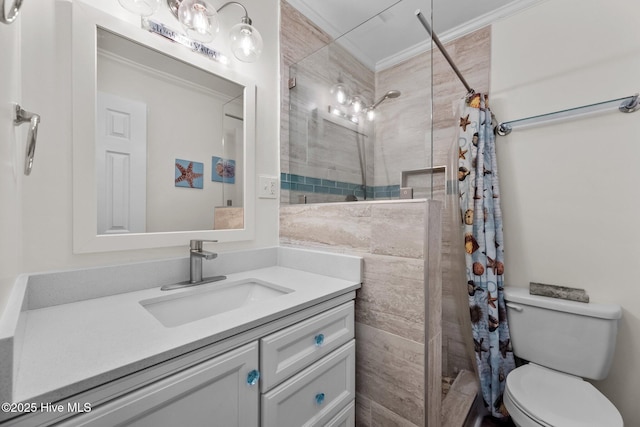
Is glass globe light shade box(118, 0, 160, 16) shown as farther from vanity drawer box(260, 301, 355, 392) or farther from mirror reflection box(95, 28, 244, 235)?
vanity drawer box(260, 301, 355, 392)

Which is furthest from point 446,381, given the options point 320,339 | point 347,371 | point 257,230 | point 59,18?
point 59,18

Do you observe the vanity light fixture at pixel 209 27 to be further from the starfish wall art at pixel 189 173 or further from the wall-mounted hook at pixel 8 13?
the wall-mounted hook at pixel 8 13

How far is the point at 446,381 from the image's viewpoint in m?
1.64

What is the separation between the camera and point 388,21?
4.82 feet

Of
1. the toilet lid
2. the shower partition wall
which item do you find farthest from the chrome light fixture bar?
the toilet lid

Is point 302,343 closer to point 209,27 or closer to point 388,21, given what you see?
point 209,27

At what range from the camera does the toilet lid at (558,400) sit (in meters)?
0.96

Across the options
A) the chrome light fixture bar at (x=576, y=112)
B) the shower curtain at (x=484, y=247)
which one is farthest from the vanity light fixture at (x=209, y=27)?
Answer: the chrome light fixture bar at (x=576, y=112)

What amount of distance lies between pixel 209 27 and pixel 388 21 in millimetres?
988

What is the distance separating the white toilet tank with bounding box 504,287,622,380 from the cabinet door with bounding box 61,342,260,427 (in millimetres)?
1431

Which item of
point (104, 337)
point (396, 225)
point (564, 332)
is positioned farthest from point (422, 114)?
point (104, 337)

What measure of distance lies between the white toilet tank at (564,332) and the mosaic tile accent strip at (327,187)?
923 mm

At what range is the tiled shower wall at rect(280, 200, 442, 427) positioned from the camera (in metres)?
0.93

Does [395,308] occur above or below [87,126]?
below
